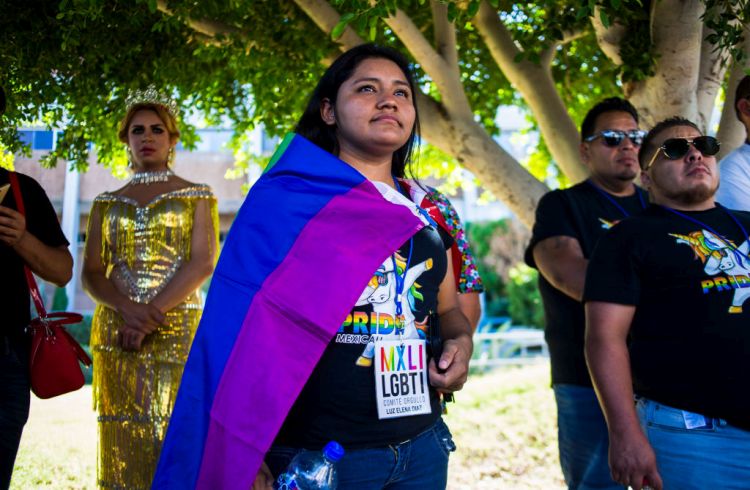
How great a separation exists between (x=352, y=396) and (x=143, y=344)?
2130 millimetres

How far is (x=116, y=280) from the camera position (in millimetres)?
4188

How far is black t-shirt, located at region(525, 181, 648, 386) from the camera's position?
383 cm

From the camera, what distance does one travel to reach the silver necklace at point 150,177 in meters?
4.34

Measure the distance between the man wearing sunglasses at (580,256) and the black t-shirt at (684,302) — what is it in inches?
25.4

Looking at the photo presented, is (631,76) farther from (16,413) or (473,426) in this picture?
(473,426)

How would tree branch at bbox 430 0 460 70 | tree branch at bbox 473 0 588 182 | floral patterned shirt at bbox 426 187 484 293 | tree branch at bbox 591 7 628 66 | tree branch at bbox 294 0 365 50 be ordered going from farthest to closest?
tree branch at bbox 473 0 588 182 → tree branch at bbox 430 0 460 70 → tree branch at bbox 294 0 365 50 → tree branch at bbox 591 7 628 66 → floral patterned shirt at bbox 426 187 484 293

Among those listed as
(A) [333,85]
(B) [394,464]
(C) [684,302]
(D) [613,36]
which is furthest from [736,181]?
(D) [613,36]

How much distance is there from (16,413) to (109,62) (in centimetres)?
314

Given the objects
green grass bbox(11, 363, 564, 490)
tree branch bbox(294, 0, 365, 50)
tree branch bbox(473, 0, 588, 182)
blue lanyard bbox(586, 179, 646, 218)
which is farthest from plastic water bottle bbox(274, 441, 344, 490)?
tree branch bbox(473, 0, 588, 182)

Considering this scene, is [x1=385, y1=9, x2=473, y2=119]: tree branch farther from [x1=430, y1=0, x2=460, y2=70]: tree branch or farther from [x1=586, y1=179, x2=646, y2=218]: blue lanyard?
[x1=586, y1=179, x2=646, y2=218]: blue lanyard

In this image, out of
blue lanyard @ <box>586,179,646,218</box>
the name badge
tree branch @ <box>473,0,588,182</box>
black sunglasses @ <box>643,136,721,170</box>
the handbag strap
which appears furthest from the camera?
tree branch @ <box>473,0,588,182</box>

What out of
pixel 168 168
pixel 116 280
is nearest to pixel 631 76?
pixel 168 168

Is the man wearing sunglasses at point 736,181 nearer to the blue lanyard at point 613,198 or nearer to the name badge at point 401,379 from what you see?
the blue lanyard at point 613,198

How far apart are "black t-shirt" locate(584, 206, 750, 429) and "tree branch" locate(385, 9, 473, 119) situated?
328 cm
